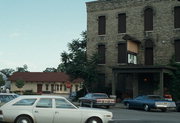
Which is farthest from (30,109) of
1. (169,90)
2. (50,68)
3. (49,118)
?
(50,68)

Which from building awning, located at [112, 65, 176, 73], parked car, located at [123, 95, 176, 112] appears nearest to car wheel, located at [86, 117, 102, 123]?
parked car, located at [123, 95, 176, 112]

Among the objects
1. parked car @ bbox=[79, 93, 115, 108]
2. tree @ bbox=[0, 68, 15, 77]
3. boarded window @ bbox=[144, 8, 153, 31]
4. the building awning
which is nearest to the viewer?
parked car @ bbox=[79, 93, 115, 108]

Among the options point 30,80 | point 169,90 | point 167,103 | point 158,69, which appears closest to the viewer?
point 167,103

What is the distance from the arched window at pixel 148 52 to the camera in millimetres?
36406

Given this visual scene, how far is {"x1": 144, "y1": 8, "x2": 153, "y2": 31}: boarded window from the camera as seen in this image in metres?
36.7

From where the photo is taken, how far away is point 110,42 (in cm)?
3919

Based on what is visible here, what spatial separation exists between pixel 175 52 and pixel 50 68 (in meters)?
118

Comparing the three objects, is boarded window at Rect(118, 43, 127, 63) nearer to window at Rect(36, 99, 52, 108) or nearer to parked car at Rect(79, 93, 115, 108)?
parked car at Rect(79, 93, 115, 108)

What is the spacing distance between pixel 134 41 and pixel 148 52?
2.10 meters

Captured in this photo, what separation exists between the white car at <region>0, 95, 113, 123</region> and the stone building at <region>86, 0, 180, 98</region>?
18.9m

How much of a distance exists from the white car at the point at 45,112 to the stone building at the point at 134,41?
18.9 metres

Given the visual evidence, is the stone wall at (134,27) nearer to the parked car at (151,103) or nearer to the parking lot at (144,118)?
the parked car at (151,103)

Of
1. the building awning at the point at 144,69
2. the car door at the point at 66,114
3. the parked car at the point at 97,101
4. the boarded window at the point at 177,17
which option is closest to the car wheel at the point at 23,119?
the car door at the point at 66,114

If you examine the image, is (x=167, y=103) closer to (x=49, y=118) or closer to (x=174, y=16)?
(x=174, y=16)
